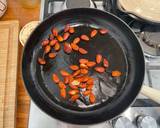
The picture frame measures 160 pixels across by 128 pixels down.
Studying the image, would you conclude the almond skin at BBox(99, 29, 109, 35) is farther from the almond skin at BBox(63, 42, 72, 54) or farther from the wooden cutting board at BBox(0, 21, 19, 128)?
the wooden cutting board at BBox(0, 21, 19, 128)

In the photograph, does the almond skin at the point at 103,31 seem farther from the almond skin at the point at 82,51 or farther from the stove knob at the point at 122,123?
the stove knob at the point at 122,123

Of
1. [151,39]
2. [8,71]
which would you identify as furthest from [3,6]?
[151,39]

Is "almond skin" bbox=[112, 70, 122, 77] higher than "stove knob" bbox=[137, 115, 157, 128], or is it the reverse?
"almond skin" bbox=[112, 70, 122, 77]

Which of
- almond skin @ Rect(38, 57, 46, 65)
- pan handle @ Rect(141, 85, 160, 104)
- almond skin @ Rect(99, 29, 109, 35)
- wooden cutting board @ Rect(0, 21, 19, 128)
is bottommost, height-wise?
wooden cutting board @ Rect(0, 21, 19, 128)

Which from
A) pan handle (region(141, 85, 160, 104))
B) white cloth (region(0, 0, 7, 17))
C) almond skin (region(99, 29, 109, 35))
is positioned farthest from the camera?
white cloth (region(0, 0, 7, 17))

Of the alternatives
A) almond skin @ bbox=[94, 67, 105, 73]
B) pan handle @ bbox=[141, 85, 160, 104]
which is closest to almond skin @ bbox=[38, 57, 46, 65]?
almond skin @ bbox=[94, 67, 105, 73]

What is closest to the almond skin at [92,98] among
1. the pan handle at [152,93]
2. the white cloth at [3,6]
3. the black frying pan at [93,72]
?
the black frying pan at [93,72]

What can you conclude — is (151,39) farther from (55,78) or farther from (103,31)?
(55,78)
